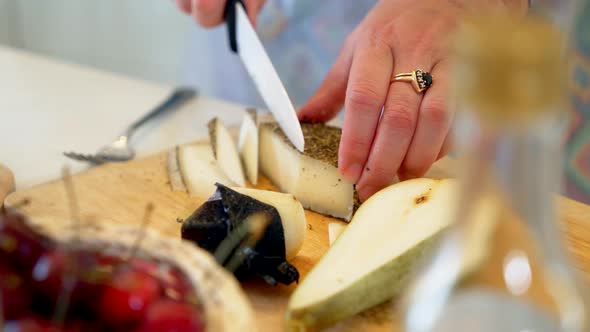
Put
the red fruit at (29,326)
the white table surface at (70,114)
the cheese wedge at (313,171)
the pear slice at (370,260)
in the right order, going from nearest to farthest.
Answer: the red fruit at (29,326) < the pear slice at (370,260) < the cheese wedge at (313,171) < the white table surface at (70,114)

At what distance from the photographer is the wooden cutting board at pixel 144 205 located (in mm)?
965

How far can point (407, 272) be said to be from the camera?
0.79 metres

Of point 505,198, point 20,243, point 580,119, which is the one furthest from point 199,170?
point 580,119

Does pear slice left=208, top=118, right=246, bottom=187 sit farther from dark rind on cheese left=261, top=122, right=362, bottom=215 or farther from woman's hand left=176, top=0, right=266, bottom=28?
woman's hand left=176, top=0, right=266, bottom=28

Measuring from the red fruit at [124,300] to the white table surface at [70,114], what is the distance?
84 cm

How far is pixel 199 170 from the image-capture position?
1185 mm

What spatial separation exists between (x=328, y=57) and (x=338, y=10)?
137 mm

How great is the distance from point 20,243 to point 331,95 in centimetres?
89

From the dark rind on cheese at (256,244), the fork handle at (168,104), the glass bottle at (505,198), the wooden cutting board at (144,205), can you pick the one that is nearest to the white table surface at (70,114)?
the fork handle at (168,104)

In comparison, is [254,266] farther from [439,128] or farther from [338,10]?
[338,10]

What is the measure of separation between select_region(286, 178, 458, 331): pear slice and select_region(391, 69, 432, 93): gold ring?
0.71 ft

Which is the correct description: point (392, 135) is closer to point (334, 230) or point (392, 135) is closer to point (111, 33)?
point (334, 230)

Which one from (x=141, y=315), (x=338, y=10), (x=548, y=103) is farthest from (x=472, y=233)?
(x=338, y=10)

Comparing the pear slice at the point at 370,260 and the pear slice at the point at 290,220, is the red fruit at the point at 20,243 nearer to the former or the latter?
the pear slice at the point at 370,260
